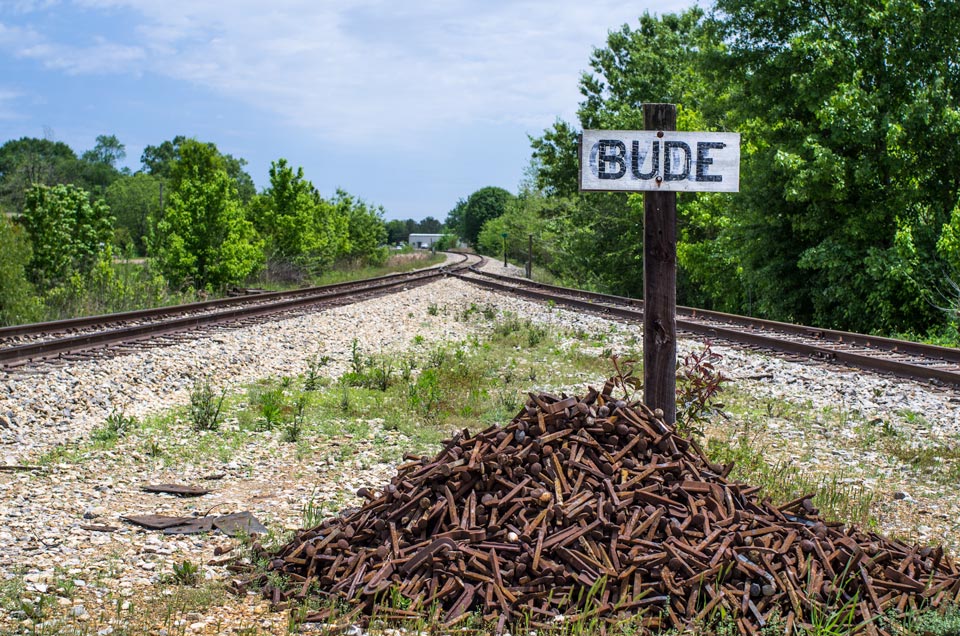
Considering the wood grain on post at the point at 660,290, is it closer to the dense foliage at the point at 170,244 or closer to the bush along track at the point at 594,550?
the bush along track at the point at 594,550

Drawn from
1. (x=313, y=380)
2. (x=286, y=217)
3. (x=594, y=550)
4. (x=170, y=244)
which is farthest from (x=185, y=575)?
(x=286, y=217)

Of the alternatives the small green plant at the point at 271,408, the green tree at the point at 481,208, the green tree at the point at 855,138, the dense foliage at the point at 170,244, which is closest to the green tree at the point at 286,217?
the dense foliage at the point at 170,244

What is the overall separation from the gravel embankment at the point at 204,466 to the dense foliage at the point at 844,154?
7.47 meters

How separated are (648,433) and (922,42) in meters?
18.0

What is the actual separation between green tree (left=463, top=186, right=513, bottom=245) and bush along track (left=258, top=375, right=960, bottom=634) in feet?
466

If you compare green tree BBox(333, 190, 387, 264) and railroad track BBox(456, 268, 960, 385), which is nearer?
railroad track BBox(456, 268, 960, 385)

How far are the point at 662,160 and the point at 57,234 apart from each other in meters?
25.5

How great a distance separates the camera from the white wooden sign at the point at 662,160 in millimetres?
5129

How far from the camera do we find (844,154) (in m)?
19.0

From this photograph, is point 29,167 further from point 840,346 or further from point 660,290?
point 660,290

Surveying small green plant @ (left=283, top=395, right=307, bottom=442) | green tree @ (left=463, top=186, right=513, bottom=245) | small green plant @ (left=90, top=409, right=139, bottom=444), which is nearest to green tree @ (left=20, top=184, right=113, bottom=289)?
small green plant @ (left=90, top=409, right=139, bottom=444)

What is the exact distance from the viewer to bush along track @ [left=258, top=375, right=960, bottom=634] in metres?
3.61

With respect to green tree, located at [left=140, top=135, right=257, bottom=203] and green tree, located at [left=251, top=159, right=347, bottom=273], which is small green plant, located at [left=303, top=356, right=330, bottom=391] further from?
green tree, located at [left=140, top=135, right=257, bottom=203]

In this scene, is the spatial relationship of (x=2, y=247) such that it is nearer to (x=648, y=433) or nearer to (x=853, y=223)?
(x=648, y=433)
